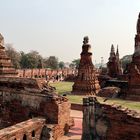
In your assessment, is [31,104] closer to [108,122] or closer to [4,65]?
[108,122]

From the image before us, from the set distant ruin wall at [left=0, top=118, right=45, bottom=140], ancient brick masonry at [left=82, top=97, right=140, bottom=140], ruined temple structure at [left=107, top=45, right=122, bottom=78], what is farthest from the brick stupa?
ruined temple structure at [left=107, top=45, right=122, bottom=78]

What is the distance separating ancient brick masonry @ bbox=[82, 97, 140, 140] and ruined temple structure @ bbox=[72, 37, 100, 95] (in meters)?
15.9

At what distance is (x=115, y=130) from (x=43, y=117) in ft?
9.95

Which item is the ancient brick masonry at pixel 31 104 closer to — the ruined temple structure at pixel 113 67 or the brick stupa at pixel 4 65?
the brick stupa at pixel 4 65

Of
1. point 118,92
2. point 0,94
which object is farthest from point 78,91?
point 0,94

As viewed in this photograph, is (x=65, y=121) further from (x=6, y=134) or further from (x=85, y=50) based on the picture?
(x=85, y=50)

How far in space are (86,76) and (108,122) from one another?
1662 centimetres

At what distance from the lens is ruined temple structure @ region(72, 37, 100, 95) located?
2448 cm

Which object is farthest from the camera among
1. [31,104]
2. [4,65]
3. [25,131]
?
[4,65]

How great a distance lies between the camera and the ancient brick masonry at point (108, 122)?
7554 millimetres

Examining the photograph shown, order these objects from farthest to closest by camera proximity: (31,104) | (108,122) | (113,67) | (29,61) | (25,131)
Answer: (29,61) < (113,67) < (31,104) < (25,131) < (108,122)

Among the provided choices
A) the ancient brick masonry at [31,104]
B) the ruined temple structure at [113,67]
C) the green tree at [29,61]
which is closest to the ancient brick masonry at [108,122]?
the ancient brick masonry at [31,104]

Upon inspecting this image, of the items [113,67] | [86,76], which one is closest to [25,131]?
[86,76]

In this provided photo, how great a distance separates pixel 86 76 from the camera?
24703 mm
